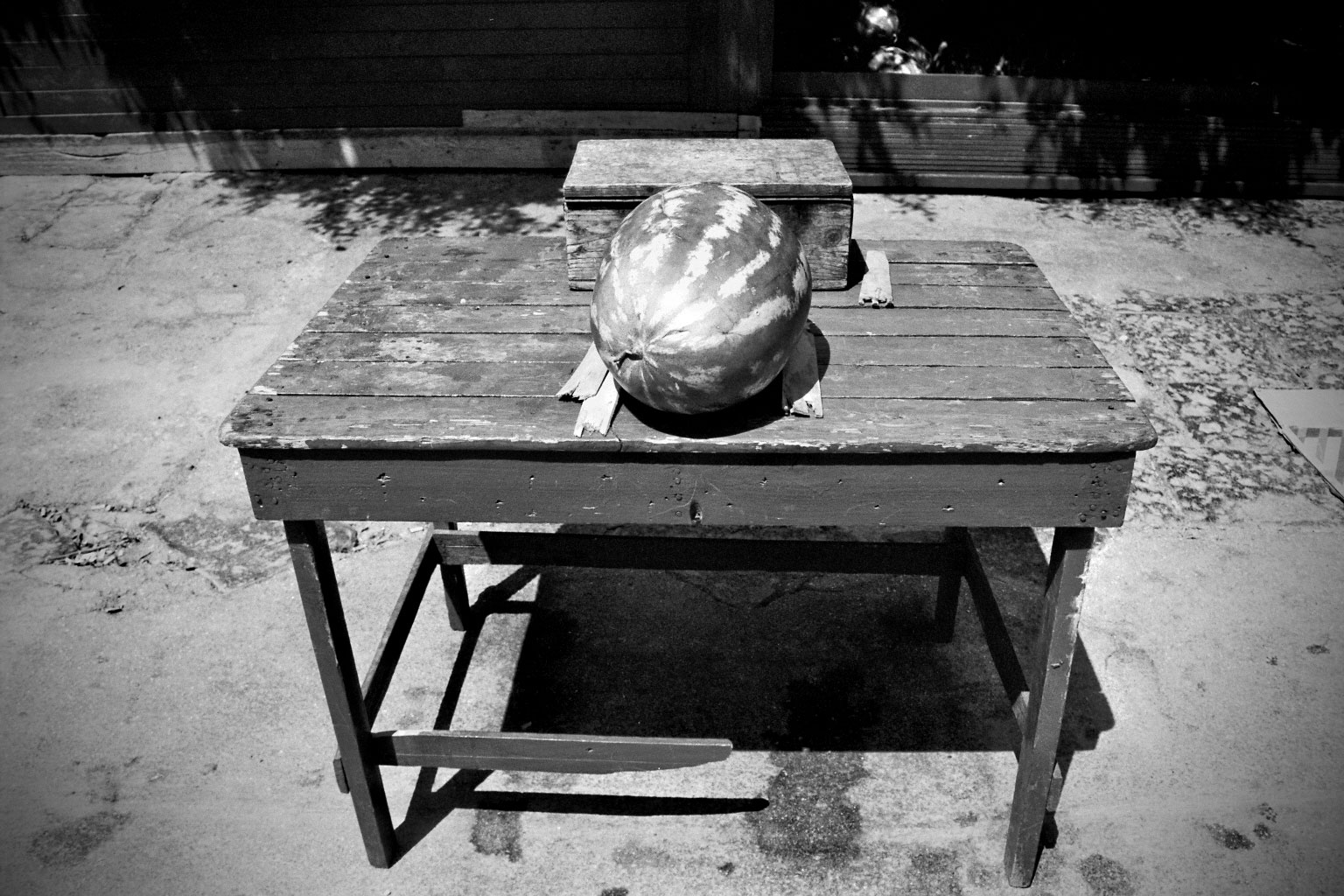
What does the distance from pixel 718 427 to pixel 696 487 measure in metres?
0.14

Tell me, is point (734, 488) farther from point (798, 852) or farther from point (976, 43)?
point (976, 43)

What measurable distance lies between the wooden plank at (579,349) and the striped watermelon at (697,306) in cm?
35

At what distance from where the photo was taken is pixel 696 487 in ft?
7.45

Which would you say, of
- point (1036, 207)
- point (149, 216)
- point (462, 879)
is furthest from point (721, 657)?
point (149, 216)

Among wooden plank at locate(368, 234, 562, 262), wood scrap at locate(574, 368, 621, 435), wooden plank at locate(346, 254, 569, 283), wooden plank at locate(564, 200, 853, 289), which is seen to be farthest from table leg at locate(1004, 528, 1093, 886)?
wooden plank at locate(368, 234, 562, 262)

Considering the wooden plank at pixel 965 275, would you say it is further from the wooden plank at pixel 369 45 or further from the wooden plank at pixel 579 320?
the wooden plank at pixel 369 45

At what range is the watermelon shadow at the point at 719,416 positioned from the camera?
2234 mm

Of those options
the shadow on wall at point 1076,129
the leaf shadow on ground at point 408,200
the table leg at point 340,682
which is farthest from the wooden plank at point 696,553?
the shadow on wall at point 1076,129

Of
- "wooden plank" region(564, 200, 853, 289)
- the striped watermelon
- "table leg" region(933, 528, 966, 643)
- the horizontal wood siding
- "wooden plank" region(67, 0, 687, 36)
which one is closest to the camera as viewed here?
the striped watermelon

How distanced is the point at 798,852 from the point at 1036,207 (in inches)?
218

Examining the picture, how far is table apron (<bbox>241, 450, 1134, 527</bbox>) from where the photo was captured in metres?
2.24

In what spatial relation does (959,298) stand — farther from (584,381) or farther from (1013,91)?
(1013,91)

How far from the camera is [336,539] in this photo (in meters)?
4.19

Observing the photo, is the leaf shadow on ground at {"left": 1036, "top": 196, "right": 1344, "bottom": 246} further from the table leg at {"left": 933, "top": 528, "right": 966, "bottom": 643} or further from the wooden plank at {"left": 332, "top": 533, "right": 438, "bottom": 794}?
the wooden plank at {"left": 332, "top": 533, "right": 438, "bottom": 794}
